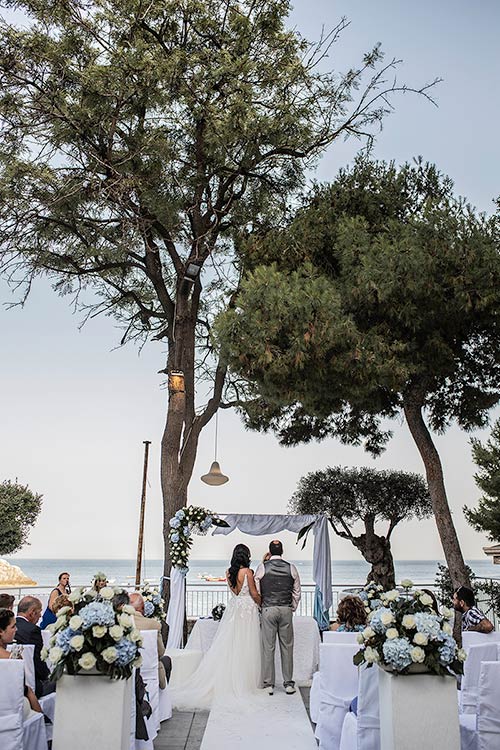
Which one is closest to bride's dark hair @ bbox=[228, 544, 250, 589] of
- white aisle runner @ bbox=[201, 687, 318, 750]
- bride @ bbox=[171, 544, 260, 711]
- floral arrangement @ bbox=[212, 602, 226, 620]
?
bride @ bbox=[171, 544, 260, 711]

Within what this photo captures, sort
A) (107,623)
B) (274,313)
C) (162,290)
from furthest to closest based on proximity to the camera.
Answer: (162,290)
(274,313)
(107,623)

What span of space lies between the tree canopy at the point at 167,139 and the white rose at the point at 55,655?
5586mm

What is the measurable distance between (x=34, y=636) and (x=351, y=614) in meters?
2.44

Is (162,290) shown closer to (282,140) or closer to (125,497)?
(282,140)

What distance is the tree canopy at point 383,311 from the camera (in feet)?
26.4

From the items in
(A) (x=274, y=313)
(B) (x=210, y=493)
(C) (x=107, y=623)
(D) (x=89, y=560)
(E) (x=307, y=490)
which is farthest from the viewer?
(D) (x=89, y=560)

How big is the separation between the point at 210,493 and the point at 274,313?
1373 inches

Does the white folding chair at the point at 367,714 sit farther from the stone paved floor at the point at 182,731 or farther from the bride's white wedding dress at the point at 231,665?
the bride's white wedding dress at the point at 231,665

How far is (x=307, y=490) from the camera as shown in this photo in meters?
13.4

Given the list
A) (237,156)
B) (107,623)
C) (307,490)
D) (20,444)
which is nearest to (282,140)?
(237,156)

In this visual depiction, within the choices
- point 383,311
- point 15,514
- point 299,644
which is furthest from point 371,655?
point 15,514

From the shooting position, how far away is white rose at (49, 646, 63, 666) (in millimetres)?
3371

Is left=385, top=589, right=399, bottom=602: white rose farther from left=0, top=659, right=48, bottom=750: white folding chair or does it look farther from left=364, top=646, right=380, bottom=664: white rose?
left=0, top=659, right=48, bottom=750: white folding chair

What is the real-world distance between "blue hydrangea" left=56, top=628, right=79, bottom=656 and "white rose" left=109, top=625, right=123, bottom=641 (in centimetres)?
17
